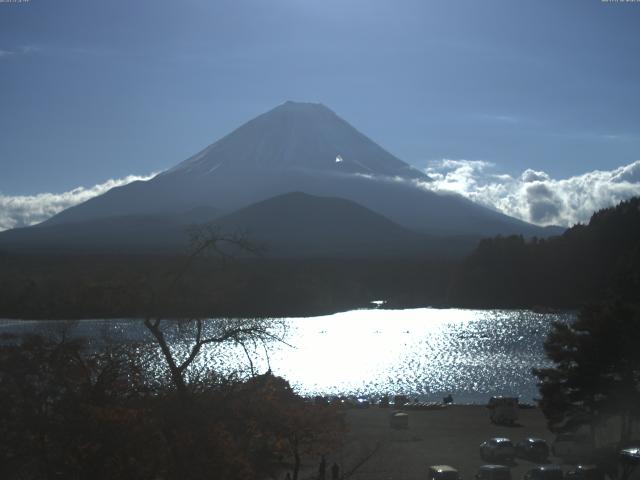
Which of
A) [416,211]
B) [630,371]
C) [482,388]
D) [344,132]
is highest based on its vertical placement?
[344,132]

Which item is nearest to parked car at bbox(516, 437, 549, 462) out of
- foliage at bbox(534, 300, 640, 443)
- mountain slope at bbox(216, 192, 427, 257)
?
foliage at bbox(534, 300, 640, 443)

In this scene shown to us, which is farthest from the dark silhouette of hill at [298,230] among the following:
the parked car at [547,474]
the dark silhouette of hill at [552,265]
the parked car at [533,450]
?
the parked car at [547,474]

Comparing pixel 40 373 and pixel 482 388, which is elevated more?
pixel 40 373

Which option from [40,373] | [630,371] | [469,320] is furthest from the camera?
[469,320]

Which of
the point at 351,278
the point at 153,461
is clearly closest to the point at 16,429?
the point at 153,461

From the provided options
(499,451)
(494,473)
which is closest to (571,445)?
(499,451)

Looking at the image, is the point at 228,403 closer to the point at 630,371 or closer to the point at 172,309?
the point at 172,309

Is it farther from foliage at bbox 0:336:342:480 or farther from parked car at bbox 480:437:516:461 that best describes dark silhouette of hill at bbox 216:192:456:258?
foliage at bbox 0:336:342:480
